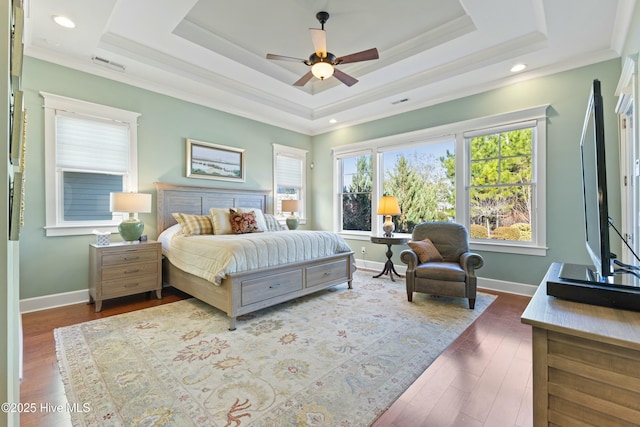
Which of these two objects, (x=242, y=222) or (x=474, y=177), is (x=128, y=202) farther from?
(x=474, y=177)

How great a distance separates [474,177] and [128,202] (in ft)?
15.4

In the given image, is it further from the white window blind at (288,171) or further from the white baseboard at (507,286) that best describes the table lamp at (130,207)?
the white baseboard at (507,286)

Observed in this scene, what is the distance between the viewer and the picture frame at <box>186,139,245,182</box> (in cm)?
446

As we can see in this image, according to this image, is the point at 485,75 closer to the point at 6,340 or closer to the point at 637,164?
the point at 637,164

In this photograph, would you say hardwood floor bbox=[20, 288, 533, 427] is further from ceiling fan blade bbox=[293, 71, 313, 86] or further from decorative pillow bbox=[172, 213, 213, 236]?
ceiling fan blade bbox=[293, 71, 313, 86]

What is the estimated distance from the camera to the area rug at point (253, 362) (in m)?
1.61

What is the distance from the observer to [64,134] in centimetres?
336

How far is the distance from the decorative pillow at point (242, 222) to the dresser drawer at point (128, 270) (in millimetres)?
1084

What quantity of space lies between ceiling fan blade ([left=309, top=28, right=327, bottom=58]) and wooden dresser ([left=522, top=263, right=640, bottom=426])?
2.77 metres

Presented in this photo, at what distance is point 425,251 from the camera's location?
369cm

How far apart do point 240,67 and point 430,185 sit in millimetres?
→ 3461

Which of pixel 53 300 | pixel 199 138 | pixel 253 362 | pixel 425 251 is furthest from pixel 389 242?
pixel 53 300

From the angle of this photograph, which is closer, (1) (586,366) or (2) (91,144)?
(1) (586,366)

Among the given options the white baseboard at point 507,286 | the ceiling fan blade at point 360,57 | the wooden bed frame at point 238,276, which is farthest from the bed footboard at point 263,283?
the ceiling fan blade at point 360,57
